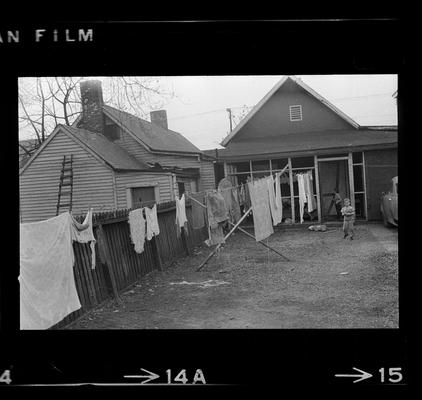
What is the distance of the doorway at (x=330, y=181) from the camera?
6125 millimetres

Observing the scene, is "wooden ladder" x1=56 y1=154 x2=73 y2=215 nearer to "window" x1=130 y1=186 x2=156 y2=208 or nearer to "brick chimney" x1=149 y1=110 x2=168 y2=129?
"brick chimney" x1=149 y1=110 x2=168 y2=129

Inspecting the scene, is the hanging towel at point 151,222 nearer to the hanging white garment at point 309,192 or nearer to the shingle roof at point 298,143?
the shingle roof at point 298,143

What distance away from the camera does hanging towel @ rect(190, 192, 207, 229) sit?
5207 millimetres

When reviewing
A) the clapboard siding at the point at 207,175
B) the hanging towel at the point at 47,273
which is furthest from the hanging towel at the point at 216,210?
the hanging towel at the point at 47,273

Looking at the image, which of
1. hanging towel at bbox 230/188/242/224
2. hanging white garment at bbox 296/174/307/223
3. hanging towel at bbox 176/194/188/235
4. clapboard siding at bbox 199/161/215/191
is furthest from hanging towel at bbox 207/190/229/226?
hanging white garment at bbox 296/174/307/223

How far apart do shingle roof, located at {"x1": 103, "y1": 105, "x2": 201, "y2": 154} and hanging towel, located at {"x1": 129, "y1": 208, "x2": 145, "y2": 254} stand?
36.8 inches
